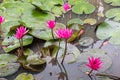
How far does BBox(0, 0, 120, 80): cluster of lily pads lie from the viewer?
1712mm

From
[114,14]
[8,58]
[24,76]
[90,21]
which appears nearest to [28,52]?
[8,58]

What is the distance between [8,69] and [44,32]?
44 cm

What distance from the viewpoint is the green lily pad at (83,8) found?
2293mm

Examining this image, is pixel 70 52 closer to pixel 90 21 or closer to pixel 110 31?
pixel 110 31

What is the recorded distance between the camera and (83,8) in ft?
7.56

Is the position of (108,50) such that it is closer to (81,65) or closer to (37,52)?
(81,65)

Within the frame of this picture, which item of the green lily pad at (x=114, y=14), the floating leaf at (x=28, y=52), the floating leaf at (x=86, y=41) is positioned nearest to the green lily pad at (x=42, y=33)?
the floating leaf at (x=28, y=52)

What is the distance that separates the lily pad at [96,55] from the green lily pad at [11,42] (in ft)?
1.42

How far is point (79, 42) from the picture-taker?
6.34 ft

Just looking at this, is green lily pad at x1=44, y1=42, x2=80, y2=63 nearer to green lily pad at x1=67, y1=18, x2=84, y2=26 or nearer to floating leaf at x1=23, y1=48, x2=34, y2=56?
floating leaf at x1=23, y1=48, x2=34, y2=56

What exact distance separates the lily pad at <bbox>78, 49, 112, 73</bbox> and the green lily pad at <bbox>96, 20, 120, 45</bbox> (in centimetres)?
17

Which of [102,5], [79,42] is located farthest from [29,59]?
[102,5]

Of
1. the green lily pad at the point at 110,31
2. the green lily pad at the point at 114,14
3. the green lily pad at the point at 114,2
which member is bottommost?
the green lily pad at the point at 110,31

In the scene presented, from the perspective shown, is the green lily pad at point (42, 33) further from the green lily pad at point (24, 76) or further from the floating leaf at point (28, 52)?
the green lily pad at point (24, 76)
